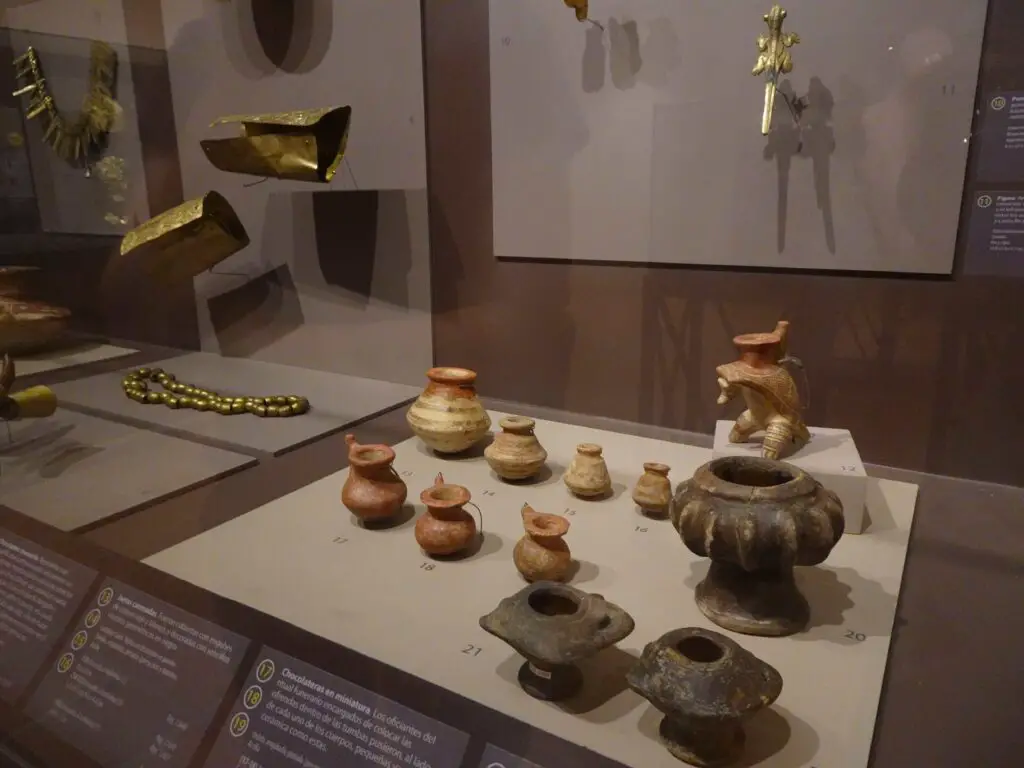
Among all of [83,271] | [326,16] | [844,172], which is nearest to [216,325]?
[83,271]

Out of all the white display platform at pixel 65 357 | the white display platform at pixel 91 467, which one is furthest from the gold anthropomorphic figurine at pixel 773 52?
the white display platform at pixel 65 357

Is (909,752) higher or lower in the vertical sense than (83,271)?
lower

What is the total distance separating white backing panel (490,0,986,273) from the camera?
62.2 inches

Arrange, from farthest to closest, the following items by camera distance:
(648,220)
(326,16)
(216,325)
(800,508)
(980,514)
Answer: (216,325), (326,16), (648,220), (980,514), (800,508)

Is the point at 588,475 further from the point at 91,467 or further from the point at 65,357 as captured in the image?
the point at 65,357

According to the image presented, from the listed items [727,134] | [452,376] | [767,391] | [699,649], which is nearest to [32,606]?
[452,376]

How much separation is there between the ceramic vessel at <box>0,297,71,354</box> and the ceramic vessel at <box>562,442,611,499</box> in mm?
1719

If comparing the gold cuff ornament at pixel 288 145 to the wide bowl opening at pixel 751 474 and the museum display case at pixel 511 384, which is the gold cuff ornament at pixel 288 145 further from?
the wide bowl opening at pixel 751 474

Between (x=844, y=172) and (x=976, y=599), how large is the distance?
913 millimetres

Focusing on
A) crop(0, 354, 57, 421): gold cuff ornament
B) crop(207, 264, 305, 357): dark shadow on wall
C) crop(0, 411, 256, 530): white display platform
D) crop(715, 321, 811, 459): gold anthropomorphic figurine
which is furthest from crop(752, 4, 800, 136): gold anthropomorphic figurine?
crop(0, 354, 57, 421): gold cuff ornament

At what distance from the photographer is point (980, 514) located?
1.57 meters

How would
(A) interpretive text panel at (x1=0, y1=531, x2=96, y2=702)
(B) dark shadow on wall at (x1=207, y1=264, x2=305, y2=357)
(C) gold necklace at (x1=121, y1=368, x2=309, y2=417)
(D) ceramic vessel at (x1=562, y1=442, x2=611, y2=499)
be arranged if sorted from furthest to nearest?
(B) dark shadow on wall at (x1=207, y1=264, x2=305, y2=357) < (C) gold necklace at (x1=121, y1=368, x2=309, y2=417) < (D) ceramic vessel at (x1=562, y1=442, x2=611, y2=499) < (A) interpretive text panel at (x1=0, y1=531, x2=96, y2=702)

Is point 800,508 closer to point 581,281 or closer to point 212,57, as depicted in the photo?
point 581,281

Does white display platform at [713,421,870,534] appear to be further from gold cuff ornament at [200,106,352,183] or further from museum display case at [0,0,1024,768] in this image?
gold cuff ornament at [200,106,352,183]
